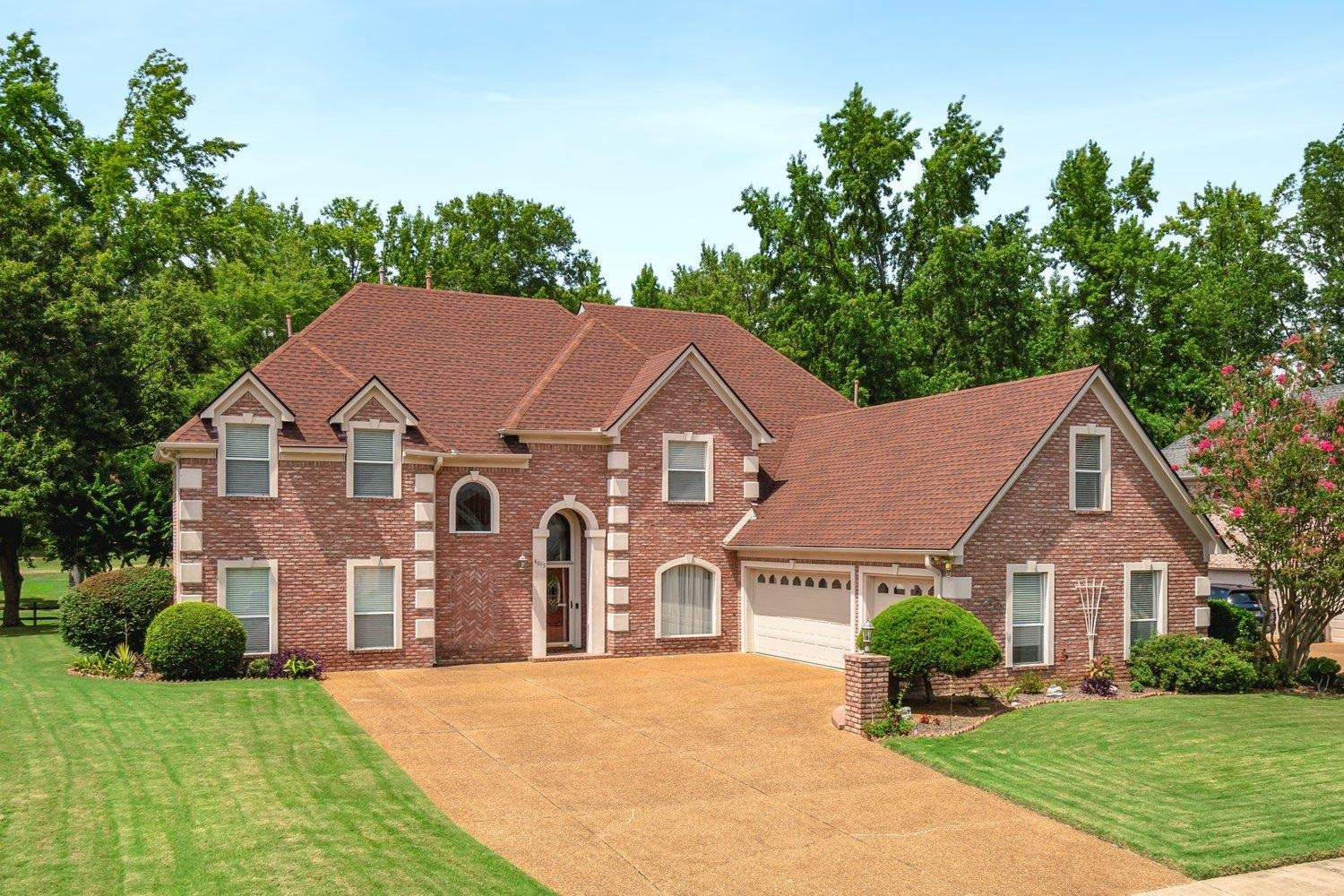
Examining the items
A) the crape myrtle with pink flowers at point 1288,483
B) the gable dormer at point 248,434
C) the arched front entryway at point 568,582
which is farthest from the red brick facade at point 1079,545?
the gable dormer at point 248,434

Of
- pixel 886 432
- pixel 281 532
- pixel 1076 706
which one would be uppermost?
pixel 886 432

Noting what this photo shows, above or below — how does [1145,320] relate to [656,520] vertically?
above

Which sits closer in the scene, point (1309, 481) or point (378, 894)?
point (378, 894)

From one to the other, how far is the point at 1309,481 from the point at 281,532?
2171 centimetres

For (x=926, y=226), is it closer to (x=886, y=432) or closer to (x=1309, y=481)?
(x=886, y=432)

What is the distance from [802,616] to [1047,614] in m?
6.02

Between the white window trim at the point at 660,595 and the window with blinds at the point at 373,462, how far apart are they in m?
7.17

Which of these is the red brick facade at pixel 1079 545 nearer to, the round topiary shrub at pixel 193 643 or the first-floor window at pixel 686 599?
the first-floor window at pixel 686 599

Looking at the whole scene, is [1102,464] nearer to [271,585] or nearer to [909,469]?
[909,469]

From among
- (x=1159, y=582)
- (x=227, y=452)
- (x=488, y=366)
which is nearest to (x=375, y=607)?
(x=227, y=452)

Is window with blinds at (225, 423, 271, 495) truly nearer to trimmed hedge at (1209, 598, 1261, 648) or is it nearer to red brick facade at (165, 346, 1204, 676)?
red brick facade at (165, 346, 1204, 676)

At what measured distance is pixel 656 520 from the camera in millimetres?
29625

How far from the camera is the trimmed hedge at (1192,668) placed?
910 inches

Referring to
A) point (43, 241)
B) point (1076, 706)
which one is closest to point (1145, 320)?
point (1076, 706)
